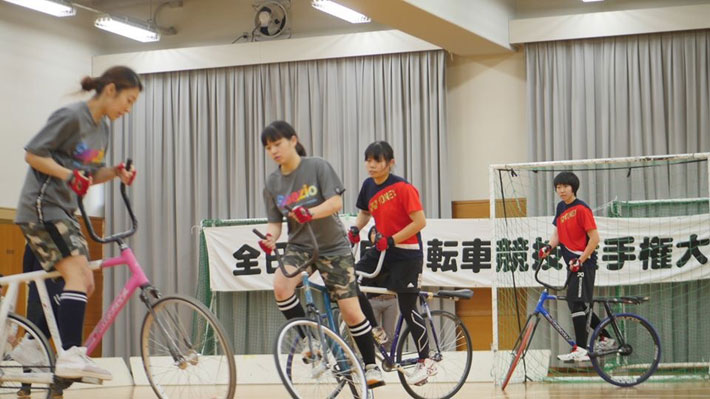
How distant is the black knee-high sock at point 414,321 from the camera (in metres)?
5.55

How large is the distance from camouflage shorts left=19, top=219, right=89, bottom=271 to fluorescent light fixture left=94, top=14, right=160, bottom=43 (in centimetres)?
654

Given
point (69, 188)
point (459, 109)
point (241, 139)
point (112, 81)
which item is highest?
point (459, 109)

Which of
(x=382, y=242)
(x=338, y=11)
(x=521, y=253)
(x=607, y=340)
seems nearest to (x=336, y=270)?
(x=382, y=242)

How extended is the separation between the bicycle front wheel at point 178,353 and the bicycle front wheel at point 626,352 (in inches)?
163

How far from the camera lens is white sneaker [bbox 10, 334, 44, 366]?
4.03 meters

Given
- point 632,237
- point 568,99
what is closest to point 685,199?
point 632,237

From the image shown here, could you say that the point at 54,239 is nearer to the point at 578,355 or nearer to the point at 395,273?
the point at 395,273

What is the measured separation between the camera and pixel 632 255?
28.8 ft

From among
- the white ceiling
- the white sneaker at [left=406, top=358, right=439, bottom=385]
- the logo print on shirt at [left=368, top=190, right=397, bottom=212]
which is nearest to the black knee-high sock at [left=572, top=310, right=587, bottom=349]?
the white sneaker at [left=406, top=358, right=439, bottom=385]

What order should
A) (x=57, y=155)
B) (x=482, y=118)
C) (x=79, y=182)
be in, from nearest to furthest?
1. (x=79, y=182)
2. (x=57, y=155)
3. (x=482, y=118)

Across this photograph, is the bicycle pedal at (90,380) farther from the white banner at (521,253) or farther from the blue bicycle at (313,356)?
the white banner at (521,253)

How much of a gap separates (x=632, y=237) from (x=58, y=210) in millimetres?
6343

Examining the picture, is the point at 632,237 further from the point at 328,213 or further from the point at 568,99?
the point at 328,213

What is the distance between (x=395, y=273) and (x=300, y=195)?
1.27 m
